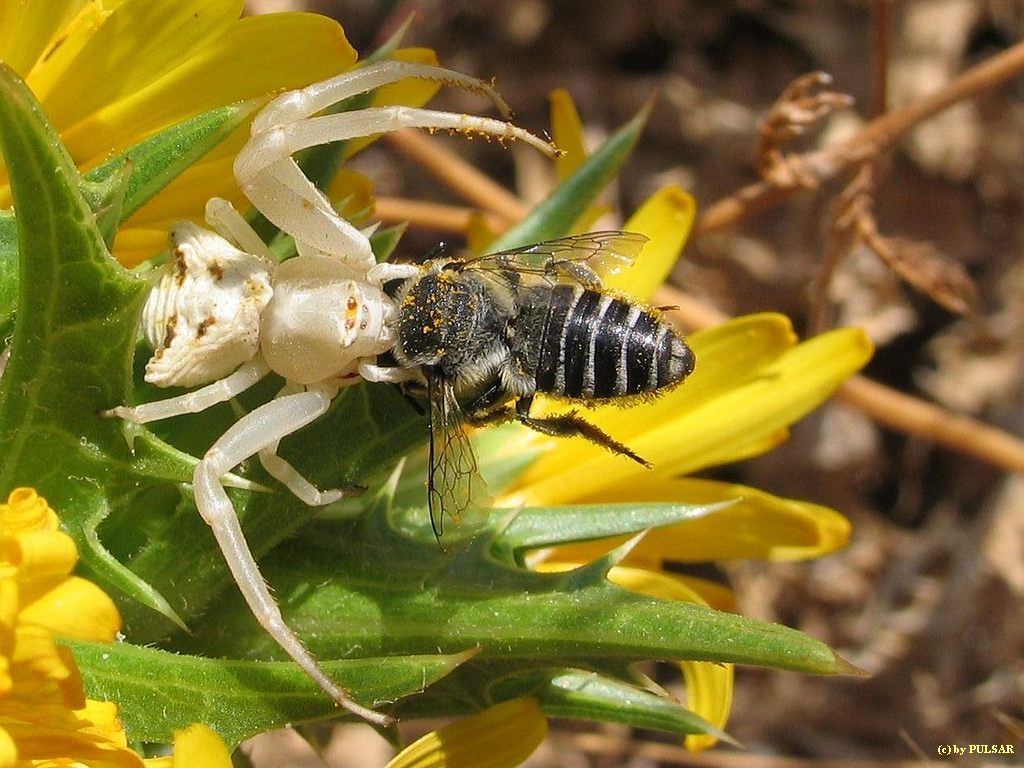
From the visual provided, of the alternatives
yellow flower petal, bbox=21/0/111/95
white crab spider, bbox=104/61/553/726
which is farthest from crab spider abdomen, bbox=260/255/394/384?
yellow flower petal, bbox=21/0/111/95

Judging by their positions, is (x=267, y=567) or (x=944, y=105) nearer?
(x=267, y=567)

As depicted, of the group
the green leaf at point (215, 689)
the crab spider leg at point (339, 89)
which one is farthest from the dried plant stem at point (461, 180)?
the green leaf at point (215, 689)

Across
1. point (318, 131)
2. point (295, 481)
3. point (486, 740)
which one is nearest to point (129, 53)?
point (318, 131)

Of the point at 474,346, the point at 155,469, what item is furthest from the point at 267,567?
the point at 474,346

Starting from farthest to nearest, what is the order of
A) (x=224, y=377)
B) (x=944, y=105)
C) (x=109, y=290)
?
(x=944, y=105) < (x=224, y=377) < (x=109, y=290)

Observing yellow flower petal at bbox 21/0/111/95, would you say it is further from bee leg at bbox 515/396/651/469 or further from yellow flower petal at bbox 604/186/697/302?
yellow flower petal at bbox 604/186/697/302

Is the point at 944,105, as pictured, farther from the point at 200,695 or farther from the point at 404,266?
the point at 200,695
